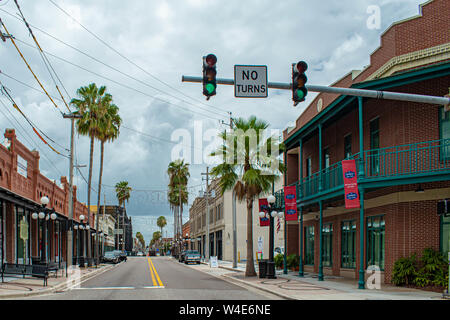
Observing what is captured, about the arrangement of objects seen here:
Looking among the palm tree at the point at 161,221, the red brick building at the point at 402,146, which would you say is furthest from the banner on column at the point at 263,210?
the palm tree at the point at 161,221

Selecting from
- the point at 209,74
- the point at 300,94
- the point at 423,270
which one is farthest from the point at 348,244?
the point at 209,74

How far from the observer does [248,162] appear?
93.7 feet

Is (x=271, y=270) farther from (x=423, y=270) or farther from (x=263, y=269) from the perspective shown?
(x=423, y=270)

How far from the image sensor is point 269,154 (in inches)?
1110

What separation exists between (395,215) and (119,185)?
8692cm

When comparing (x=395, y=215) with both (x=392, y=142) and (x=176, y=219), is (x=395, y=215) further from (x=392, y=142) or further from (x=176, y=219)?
(x=176, y=219)

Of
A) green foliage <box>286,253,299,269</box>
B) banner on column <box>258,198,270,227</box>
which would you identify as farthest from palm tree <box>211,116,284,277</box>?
green foliage <box>286,253,299,269</box>

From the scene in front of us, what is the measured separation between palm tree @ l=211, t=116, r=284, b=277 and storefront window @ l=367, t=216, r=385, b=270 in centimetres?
685

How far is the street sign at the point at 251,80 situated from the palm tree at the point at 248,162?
15.8m

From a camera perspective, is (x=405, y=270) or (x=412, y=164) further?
(x=412, y=164)

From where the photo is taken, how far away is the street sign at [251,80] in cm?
1159

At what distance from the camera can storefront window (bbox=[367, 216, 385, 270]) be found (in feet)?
71.3

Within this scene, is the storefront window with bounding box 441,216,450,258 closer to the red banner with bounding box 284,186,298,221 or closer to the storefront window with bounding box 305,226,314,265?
the red banner with bounding box 284,186,298,221

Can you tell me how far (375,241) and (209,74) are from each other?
1453 cm
